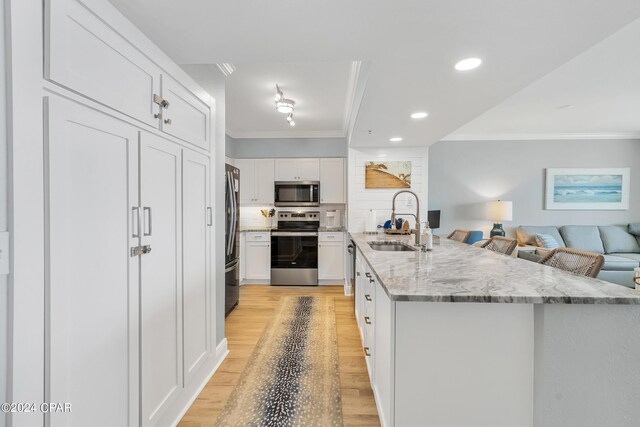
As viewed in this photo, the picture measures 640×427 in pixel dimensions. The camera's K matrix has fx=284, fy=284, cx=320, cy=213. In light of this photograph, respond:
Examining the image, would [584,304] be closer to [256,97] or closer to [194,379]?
[194,379]

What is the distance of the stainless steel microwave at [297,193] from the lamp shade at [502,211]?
2931 millimetres

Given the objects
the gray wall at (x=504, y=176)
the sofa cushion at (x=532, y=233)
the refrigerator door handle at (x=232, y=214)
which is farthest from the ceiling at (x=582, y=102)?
the refrigerator door handle at (x=232, y=214)

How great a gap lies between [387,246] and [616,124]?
15.4 feet

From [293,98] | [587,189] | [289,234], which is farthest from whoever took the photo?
[587,189]

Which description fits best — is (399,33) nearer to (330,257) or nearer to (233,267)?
(233,267)

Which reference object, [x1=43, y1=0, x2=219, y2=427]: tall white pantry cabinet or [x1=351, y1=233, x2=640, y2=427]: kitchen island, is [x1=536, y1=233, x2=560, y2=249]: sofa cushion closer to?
[x1=351, y1=233, x2=640, y2=427]: kitchen island

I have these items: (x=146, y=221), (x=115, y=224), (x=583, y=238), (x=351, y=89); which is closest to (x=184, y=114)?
(x=146, y=221)

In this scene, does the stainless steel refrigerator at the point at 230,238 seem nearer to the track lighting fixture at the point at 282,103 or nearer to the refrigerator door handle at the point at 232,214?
the refrigerator door handle at the point at 232,214

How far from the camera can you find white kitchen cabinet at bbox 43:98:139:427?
0.94 meters

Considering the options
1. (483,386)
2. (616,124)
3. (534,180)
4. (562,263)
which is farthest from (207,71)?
(616,124)

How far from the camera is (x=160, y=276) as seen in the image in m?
1.53

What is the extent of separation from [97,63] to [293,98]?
2443mm

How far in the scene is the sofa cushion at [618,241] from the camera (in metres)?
4.71

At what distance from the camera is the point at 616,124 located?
4.54 metres
